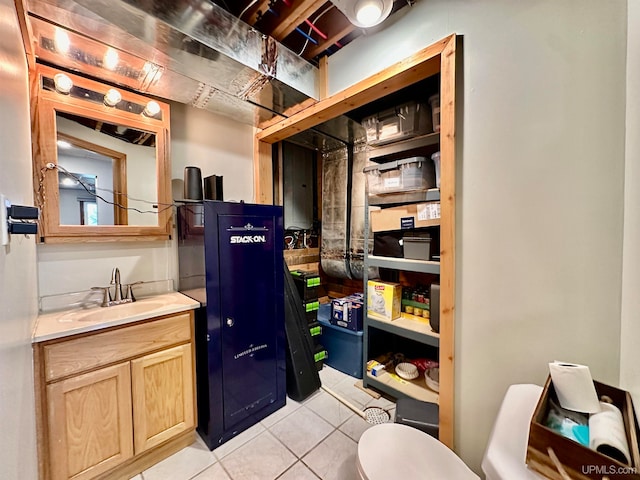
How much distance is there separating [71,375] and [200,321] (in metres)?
0.62

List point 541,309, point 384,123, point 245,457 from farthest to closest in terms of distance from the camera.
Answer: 1. point 384,123
2. point 245,457
3. point 541,309

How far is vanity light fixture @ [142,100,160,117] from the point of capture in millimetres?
1866

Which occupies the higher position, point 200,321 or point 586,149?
point 586,149

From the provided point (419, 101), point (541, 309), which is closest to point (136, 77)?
point (419, 101)

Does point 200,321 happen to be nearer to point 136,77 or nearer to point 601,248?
point 136,77

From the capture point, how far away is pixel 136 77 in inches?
65.6

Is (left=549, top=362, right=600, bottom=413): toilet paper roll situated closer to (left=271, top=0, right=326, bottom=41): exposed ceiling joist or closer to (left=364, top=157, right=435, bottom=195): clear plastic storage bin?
(left=364, top=157, right=435, bottom=195): clear plastic storage bin

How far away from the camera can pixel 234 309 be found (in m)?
1.74

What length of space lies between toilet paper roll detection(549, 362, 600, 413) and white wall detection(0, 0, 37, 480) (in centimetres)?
150

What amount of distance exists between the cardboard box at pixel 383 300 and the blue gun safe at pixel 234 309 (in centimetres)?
74

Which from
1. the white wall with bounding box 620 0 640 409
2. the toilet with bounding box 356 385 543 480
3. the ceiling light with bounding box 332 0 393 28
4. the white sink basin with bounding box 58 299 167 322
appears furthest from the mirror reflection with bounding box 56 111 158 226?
the white wall with bounding box 620 0 640 409

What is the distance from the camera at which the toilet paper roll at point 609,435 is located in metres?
0.61

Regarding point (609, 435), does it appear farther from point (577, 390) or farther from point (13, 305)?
point (13, 305)

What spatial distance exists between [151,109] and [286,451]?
2.51 meters
